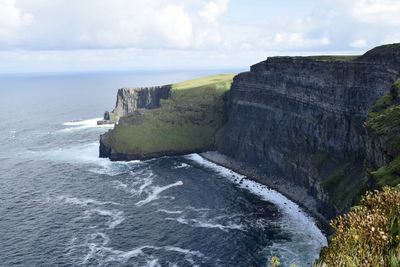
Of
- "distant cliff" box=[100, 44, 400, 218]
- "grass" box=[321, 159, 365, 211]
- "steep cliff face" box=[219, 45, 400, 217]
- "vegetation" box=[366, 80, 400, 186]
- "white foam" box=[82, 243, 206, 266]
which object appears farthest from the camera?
"steep cliff face" box=[219, 45, 400, 217]

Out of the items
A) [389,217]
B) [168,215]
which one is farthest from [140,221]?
[389,217]

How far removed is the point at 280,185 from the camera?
141 m

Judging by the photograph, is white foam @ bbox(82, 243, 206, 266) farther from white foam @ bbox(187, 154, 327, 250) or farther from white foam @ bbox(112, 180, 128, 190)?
white foam @ bbox(112, 180, 128, 190)

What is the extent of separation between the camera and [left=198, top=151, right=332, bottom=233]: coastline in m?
113

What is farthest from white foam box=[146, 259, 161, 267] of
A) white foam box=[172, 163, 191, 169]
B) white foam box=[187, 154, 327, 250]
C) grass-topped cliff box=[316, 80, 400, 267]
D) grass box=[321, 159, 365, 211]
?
white foam box=[172, 163, 191, 169]

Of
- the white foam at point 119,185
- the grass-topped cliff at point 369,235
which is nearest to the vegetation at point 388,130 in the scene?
the grass-topped cliff at point 369,235

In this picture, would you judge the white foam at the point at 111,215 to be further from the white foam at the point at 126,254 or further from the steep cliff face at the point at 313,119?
the steep cliff face at the point at 313,119

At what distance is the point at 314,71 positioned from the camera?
137 m

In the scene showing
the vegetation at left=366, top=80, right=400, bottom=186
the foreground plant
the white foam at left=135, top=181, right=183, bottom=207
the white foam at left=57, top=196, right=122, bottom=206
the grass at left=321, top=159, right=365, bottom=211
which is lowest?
the white foam at left=135, top=181, right=183, bottom=207

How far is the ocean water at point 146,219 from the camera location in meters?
94.4

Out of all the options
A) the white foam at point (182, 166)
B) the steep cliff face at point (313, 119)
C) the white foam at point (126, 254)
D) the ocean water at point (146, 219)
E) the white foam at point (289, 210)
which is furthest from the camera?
the white foam at point (182, 166)

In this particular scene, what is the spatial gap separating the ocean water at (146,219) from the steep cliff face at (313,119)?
11.9 metres

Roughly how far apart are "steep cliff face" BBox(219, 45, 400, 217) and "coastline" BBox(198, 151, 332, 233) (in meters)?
2.53

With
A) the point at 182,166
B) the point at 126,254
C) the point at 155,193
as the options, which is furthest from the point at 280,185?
the point at 126,254
